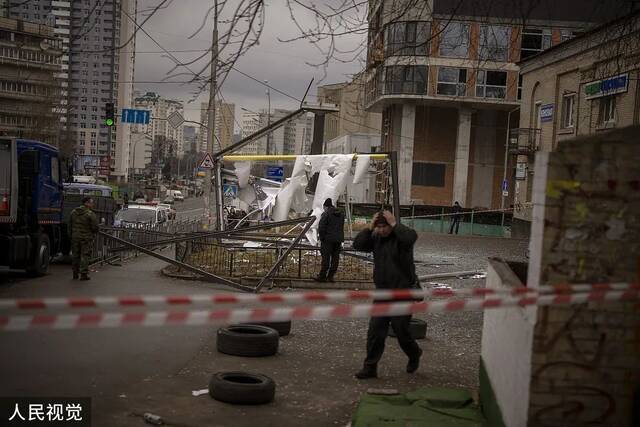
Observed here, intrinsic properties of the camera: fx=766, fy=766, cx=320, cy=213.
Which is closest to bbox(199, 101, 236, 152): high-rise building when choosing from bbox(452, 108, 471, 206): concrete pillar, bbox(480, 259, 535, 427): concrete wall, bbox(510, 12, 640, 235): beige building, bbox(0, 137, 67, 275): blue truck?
bbox(0, 137, 67, 275): blue truck

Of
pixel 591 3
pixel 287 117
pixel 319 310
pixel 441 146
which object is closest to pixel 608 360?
pixel 319 310

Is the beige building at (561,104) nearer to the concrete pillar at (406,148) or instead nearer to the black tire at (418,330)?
the concrete pillar at (406,148)

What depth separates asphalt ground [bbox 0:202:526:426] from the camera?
715 centimetres

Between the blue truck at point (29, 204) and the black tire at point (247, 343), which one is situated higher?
the blue truck at point (29, 204)

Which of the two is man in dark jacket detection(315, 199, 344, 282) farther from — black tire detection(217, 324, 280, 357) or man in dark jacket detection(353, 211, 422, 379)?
man in dark jacket detection(353, 211, 422, 379)

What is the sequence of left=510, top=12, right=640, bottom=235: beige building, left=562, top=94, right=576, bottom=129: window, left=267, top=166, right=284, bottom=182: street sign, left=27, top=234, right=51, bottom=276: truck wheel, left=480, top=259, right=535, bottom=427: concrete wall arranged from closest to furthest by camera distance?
left=480, top=259, right=535, bottom=427: concrete wall < left=27, top=234, right=51, bottom=276: truck wheel < left=510, top=12, right=640, bottom=235: beige building < left=562, top=94, right=576, bottom=129: window < left=267, top=166, right=284, bottom=182: street sign

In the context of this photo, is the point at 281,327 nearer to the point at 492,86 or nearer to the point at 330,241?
the point at 330,241

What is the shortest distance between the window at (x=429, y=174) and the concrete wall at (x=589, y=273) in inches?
2037

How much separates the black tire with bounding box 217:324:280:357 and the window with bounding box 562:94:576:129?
28346mm

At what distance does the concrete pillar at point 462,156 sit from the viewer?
53.3 metres

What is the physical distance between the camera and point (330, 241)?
665 inches

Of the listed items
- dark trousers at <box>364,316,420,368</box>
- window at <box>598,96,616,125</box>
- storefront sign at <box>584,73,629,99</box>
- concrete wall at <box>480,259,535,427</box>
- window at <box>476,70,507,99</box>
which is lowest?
dark trousers at <box>364,316,420,368</box>

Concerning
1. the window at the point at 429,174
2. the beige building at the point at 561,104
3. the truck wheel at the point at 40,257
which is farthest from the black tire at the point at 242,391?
the window at the point at 429,174

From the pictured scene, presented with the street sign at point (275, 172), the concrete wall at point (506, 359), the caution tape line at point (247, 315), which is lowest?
the concrete wall at point (506, 359)
